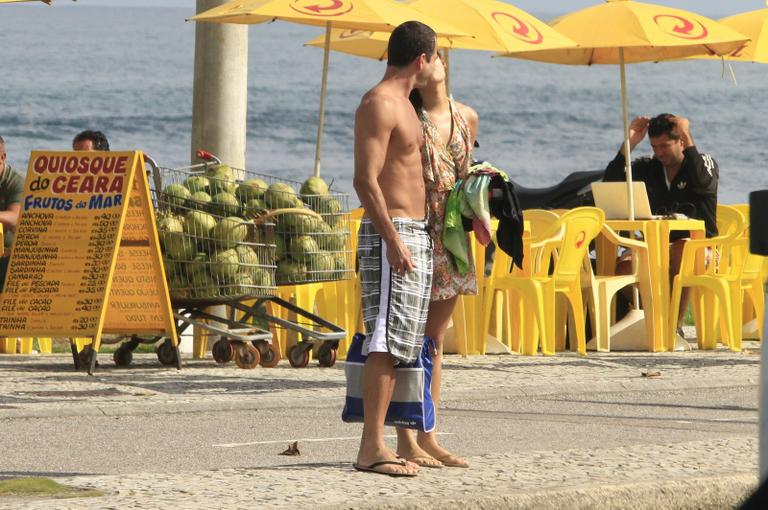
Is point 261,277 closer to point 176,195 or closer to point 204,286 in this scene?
point 204,286

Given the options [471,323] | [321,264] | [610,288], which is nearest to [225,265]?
[321,264]

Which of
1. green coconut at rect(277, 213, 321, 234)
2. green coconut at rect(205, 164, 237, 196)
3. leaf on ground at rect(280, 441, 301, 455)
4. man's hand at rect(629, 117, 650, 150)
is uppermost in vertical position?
man's hand at rect(629, 117, 650, 150)

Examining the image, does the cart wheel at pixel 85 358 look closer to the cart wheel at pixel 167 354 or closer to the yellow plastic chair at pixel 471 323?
the cart wheel at pixel 167 354

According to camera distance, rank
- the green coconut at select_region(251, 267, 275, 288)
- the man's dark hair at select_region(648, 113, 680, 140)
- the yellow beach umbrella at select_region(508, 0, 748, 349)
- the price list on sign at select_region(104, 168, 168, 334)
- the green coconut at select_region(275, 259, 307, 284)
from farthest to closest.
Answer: the man's dark hair at select_region(648, 113, 680, 140), the yellow beach umbrella at select_region(508, 0, 748, 349), the green coconut at select_region(275, 259, 307, 284), the green coconut at select_region(251, 267, 275, 288), the price list on sign at select_region(104, 168, 168, 334)

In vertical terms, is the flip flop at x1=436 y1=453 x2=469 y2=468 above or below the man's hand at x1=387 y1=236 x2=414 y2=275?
below

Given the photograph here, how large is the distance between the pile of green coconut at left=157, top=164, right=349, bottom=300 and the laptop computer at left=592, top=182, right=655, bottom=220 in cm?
309

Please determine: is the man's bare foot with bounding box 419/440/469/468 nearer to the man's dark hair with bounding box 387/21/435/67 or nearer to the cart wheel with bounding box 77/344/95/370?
the man's dark hair with bounding box 387/21/435/67

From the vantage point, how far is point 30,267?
11383mm

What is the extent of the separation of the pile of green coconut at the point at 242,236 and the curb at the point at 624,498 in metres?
5.23

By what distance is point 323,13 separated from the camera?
1266 centimetres

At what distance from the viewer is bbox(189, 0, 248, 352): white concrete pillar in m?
13.5

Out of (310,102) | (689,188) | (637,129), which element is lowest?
(689,188)

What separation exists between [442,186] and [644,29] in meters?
7.28

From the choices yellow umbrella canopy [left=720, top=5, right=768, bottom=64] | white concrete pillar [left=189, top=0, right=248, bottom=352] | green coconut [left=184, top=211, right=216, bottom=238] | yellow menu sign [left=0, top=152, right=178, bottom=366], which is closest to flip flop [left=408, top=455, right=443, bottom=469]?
yellow menu sign [left=0, top=152, right=178, bottom=366]
